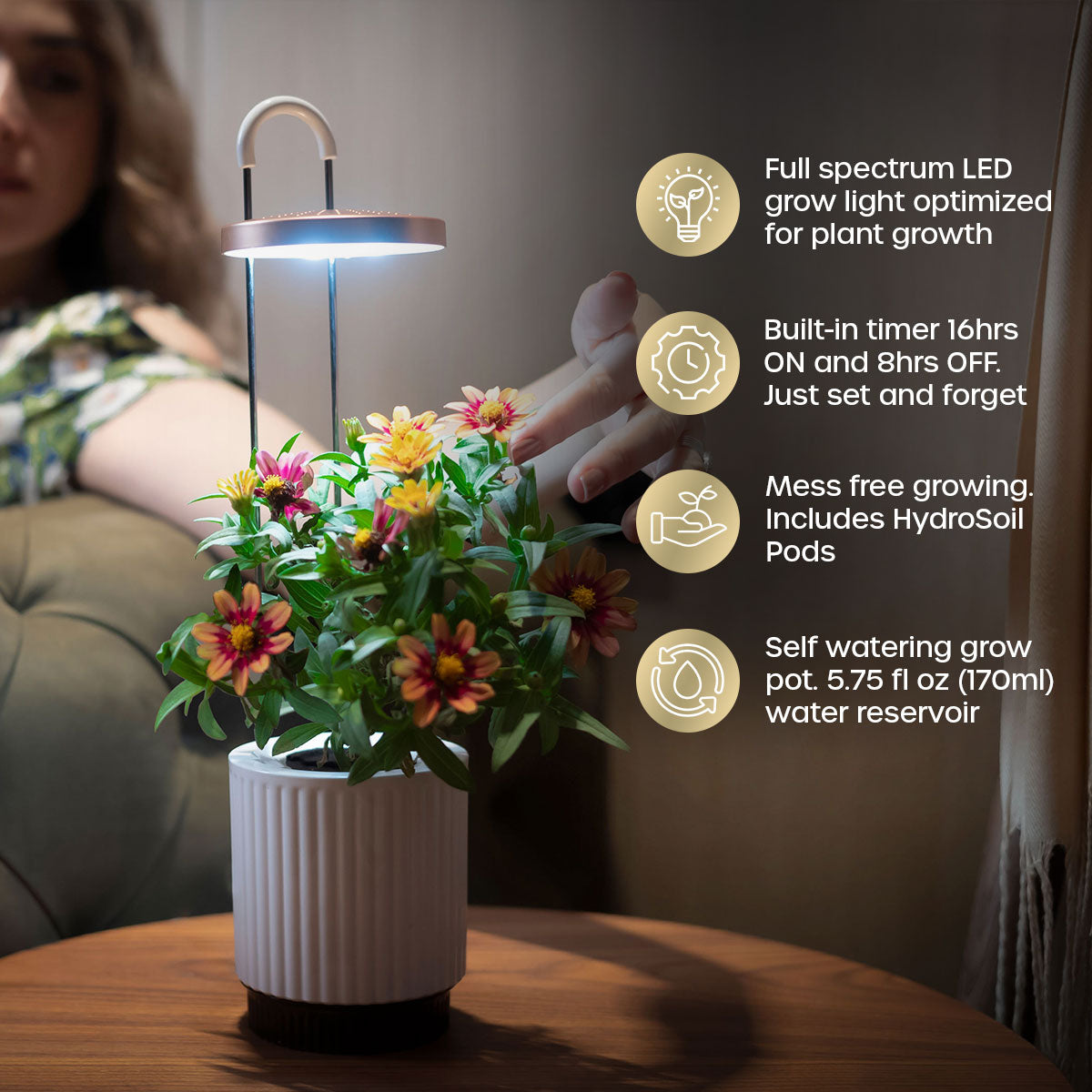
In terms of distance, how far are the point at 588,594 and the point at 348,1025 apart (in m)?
0.38

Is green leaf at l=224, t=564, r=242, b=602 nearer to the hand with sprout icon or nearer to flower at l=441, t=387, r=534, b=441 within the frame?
flower at l=441, t=387, r=534, b=441

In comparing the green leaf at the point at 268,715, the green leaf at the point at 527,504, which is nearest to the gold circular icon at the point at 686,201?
the green leaf at the point at 527,504

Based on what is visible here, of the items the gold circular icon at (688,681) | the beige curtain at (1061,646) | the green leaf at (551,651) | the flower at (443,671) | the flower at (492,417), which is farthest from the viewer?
the gold circular icon at (688,681)

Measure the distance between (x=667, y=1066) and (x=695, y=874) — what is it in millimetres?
582

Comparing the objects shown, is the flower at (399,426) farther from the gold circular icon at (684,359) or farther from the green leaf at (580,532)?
the gold circular icon at (684,359)

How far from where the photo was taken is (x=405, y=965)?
96cm

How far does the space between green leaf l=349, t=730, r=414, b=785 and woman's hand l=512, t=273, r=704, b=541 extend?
57 cm

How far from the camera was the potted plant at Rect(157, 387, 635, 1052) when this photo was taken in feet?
2.95

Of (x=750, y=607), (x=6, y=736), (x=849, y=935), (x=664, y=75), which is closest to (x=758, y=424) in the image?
(x=750, y=607)

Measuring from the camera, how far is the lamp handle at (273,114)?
1.08 meters

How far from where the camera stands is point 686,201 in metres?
1.42

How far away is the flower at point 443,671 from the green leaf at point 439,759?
1.9 inches

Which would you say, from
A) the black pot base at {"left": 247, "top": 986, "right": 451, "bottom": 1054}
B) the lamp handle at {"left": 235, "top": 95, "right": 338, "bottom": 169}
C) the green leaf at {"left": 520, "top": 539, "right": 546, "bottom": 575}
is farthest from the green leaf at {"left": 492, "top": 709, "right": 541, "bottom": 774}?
the lamp handle at {"left": 235, "top": 95, "right": 338, "bottom": 169}

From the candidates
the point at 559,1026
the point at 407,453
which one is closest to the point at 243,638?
the point at 407,453
